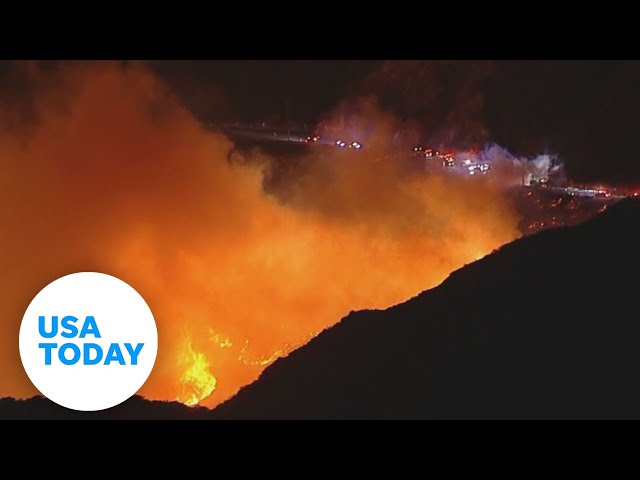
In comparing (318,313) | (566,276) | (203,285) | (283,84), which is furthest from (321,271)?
(566,276)

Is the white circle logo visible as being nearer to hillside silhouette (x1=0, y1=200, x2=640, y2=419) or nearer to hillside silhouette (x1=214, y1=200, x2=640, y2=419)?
hillside silhouette (x1=0, y1=200, x2=640, y2=419)

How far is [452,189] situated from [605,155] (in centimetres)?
220

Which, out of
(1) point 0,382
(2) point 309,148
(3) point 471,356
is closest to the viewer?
(3) point 471,356

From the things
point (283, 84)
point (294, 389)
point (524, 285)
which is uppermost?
point (283, 84)

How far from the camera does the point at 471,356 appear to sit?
341 inches

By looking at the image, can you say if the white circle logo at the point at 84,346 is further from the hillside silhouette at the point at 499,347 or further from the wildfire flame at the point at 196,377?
the wildfire flame at the point at 196,377

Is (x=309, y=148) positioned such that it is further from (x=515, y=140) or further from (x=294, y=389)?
(x=294, y=389)

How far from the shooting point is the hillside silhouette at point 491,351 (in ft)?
27.5

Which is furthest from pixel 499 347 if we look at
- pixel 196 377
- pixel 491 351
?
pixel 196 377

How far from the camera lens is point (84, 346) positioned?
7.49 meters

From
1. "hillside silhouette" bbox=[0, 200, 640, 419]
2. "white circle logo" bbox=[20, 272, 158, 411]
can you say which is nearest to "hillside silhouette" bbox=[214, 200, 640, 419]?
"hillside silhouette" bbox=[0, 200, 640, 419]

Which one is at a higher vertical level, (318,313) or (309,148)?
(309,148)

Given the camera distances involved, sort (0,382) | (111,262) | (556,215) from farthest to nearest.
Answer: (556,215), (111,262), (0,382)

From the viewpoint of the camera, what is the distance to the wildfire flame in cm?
1066
